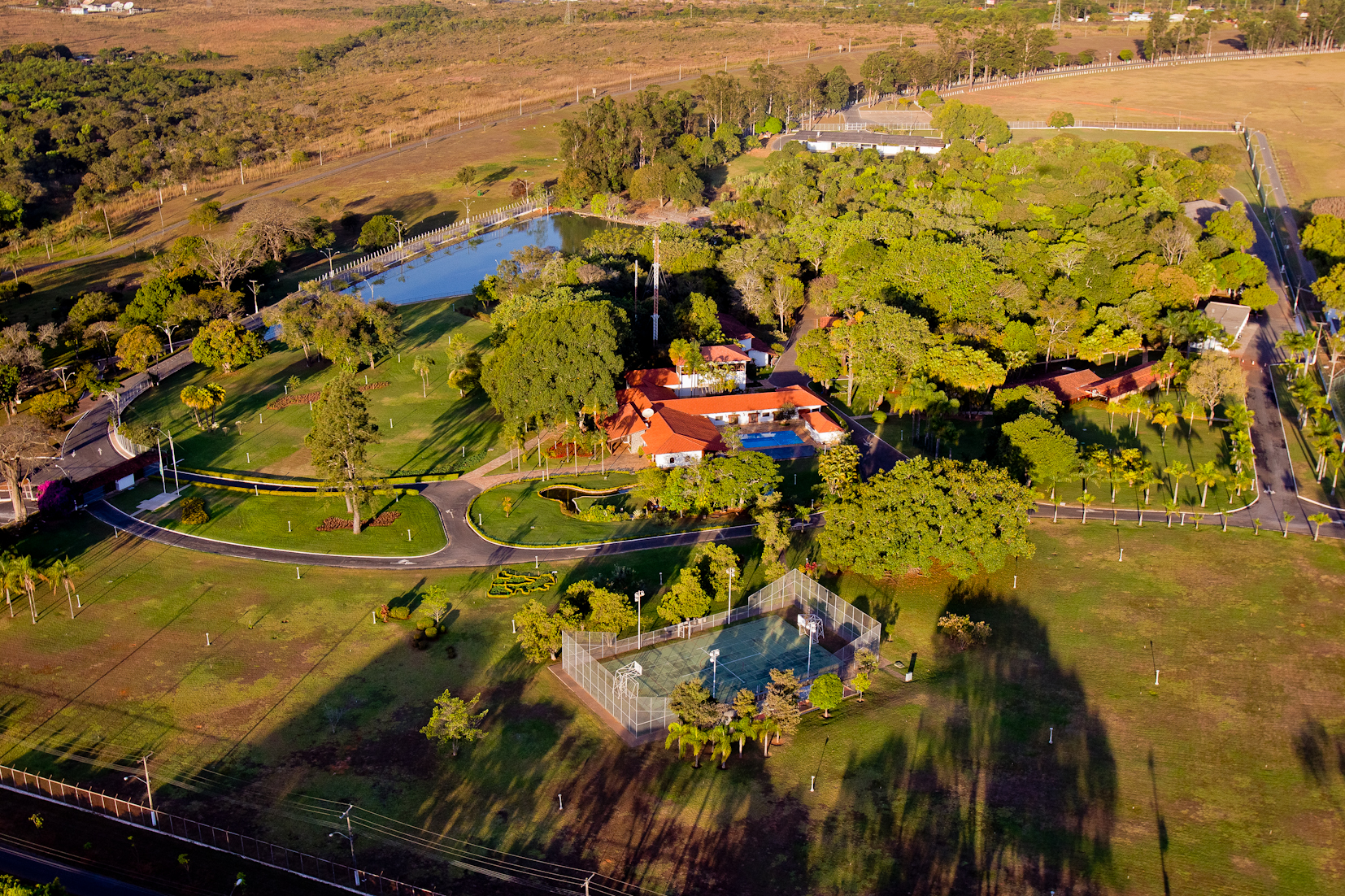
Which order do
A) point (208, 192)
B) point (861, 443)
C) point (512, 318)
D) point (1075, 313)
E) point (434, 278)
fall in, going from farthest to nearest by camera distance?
point (208, 192), point (434, 278), point (1075, 313), point (512, 318), point (861, 443)

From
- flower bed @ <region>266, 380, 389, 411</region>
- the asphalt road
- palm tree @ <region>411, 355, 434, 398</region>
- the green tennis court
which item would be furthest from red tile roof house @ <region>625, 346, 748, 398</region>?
the asphalt road

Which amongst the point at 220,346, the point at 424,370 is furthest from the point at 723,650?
the point at 220,346

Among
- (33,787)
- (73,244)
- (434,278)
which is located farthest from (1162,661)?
(73,244)

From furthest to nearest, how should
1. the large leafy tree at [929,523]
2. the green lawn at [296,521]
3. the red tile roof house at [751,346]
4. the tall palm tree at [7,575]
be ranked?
the red tile roof house at [751,346] → the green lawn at [296,521] → the large leafy tree at [929,523] → the tall palm tree at [7,575]

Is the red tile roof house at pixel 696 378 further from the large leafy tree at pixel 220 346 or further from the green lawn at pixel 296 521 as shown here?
the large leafy tree at pixel 220 346

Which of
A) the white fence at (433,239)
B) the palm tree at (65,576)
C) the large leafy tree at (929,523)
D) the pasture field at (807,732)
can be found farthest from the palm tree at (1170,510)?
the white fence at (433,239)

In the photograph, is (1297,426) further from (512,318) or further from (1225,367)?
(512,318)
